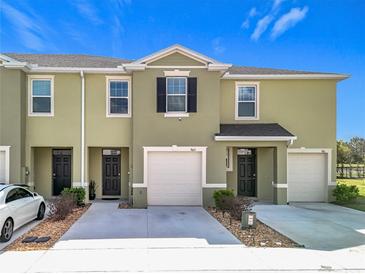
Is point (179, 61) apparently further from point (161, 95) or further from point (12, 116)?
point (12, 116)

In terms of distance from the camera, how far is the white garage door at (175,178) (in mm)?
13000

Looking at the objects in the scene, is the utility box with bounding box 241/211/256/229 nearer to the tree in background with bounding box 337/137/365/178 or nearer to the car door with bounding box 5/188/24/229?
the car door with bounding box 5/188/24/229

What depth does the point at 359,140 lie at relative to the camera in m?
50.4

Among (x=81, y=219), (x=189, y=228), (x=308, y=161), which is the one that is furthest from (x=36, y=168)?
(x=308, y=161)

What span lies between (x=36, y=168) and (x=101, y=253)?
30.3 ft

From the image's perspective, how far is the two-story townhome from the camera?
1290cm

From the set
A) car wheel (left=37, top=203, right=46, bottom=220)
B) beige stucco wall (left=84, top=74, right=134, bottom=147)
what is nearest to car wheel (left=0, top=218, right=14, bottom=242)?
car wheel (left=37, top=203, right=46, bottom=220)

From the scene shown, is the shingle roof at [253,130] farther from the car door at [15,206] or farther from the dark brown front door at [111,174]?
the car door at [15,206]

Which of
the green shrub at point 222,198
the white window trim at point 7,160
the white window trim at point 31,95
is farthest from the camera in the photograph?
the white window trim at point 31,95

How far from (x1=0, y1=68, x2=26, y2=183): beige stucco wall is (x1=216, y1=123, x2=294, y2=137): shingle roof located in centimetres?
869

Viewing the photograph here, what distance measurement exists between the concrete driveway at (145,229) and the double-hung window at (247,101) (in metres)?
5.25

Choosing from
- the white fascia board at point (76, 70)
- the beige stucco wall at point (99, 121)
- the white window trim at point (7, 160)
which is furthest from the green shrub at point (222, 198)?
the white window trim at point (7, 160)

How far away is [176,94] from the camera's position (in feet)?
42.8

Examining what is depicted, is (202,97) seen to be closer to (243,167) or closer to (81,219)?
(243,167)
